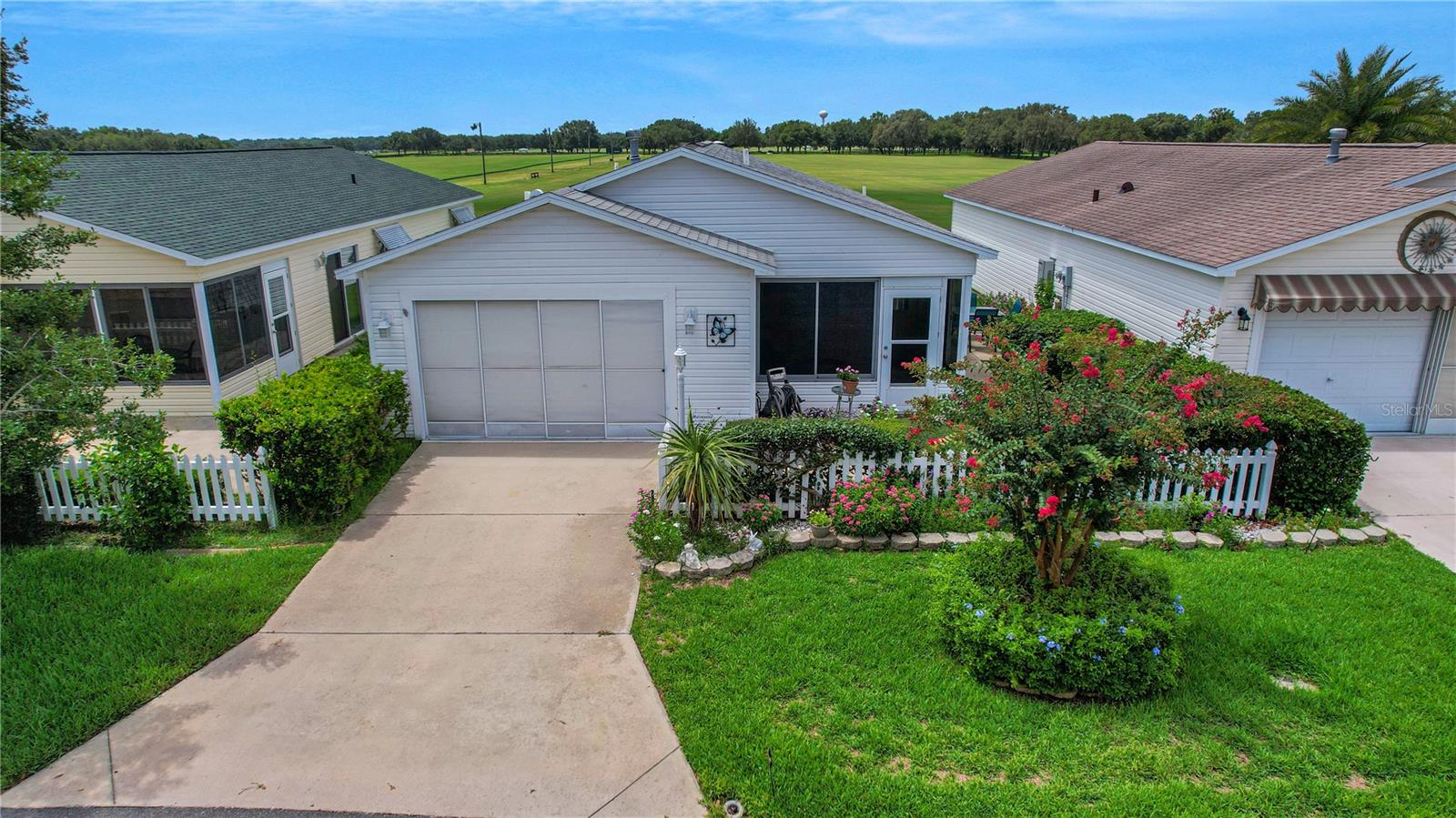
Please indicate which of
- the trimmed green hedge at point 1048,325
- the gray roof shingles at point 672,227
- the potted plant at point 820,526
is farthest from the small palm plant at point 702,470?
the trimmed green hedge at point 1048,325

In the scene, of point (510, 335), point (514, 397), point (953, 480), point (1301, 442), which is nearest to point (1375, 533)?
point (1301, 442)

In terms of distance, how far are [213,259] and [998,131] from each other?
8951cm

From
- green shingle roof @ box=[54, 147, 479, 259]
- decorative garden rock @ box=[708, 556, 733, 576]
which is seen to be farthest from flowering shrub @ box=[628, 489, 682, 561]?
green shingle roof @ box=[54, 147, 479, 259]

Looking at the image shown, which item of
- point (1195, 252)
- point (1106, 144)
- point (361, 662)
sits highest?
point (1106, 144)

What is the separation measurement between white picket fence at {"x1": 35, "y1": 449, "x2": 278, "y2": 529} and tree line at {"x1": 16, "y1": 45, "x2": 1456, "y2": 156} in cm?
347

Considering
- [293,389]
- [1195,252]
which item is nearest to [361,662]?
[293,389]

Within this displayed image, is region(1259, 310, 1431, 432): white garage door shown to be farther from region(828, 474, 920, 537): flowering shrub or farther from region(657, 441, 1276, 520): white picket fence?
region(828, 474, 920, 537): flowering shrub

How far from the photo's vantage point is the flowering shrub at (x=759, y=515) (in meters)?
8.94

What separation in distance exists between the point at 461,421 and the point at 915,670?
8184 millimetres

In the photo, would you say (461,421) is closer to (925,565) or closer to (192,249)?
(192,249)

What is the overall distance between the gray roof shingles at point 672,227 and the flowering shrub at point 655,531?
4.16 metres

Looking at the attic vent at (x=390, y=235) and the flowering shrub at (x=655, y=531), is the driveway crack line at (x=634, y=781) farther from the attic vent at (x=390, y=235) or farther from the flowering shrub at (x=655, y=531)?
the attic vent at (x=390, y=235)

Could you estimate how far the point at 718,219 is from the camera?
13547mm

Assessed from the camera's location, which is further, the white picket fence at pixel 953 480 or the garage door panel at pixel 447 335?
the garage door panel at pixel 447 335
